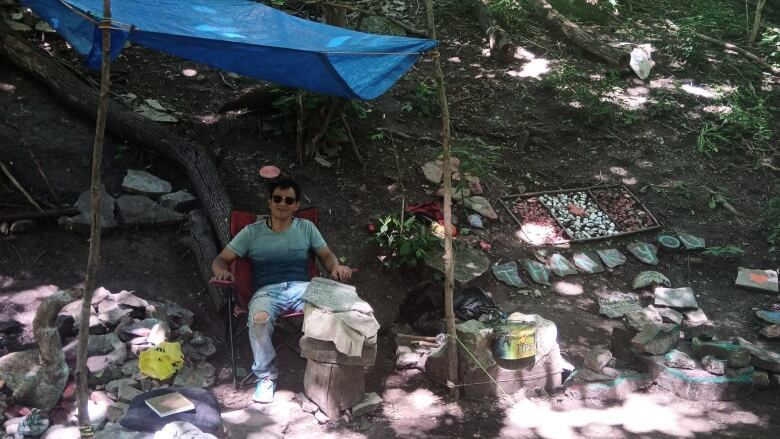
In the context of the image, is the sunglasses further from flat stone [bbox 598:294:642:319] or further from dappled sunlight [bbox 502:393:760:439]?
flat stone [bbox 598:294:642:319]

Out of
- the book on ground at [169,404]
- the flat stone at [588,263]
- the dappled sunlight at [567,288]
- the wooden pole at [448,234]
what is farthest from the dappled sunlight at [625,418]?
the flat stone at [588,263]

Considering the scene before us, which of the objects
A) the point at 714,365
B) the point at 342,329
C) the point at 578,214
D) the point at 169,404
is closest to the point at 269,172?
the point at 342,329

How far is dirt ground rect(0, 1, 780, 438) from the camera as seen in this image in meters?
3.41

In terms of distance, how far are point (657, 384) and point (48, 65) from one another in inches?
207

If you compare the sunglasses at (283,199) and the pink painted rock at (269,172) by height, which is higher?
the sunglasses at (283,199)

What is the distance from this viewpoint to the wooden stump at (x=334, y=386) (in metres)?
3.17

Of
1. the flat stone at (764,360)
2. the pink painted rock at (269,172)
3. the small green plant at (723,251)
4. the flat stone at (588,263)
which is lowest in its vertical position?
the flat stone at (588,263)

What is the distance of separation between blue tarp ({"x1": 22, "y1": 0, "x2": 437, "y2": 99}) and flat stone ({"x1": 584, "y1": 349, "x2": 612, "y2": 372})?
77.6 inches

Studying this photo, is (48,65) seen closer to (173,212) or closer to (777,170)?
(173,212)

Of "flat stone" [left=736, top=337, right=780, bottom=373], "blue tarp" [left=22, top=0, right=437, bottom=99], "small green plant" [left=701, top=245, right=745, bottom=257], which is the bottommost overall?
"flat stone" [left=736, top=337, right=780, bottom=373]

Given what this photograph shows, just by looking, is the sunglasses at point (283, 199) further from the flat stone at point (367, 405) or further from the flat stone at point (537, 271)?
the flat stone at point (537, 271)

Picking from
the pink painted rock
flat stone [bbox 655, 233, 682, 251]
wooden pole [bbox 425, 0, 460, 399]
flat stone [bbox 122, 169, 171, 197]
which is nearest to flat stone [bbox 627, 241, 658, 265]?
flat stone [bbox 655, 233, 682, 251]

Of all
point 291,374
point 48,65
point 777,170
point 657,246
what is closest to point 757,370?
point 657,246

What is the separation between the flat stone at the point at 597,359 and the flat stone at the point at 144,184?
323 cm
